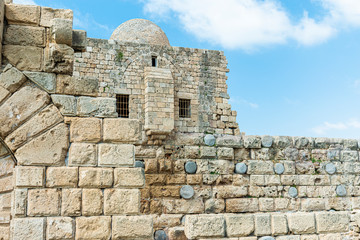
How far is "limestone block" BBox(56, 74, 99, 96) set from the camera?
14.6 feet

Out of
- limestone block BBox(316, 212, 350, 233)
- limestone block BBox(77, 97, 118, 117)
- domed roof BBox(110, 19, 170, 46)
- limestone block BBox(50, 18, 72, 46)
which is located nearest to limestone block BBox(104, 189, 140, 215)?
limestone block BBox(77, 97, 118, 117)

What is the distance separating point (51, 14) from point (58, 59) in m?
0.56

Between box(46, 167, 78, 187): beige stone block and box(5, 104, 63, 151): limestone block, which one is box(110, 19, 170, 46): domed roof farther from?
box(46, 167, 78, 187): beige stone block

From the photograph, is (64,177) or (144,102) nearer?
(64,177)

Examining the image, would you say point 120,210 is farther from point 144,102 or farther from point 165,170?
point 144,102

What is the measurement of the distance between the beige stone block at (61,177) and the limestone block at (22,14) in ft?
5.46

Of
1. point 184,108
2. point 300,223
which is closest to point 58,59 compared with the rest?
point 300,223

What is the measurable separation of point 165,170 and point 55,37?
15.3 ft

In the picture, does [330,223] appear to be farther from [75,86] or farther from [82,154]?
[75,86]

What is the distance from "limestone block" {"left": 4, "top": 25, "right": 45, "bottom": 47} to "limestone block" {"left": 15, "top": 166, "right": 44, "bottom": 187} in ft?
4.51

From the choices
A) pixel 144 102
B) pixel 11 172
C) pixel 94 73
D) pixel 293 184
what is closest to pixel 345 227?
pixel 293 184

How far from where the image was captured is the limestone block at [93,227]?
421 centimetres

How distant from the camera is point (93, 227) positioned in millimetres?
4250

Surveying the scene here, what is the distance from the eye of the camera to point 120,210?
14.3ft
